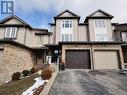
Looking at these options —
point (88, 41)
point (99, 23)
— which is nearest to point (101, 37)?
point (99, 23)

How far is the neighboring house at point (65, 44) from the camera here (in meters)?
20.4

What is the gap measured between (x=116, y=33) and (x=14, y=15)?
22656mm

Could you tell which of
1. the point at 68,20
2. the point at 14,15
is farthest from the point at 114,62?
the point at 14,15

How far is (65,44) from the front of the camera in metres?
23.0

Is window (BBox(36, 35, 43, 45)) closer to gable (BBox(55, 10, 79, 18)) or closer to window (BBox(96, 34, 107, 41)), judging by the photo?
gable (BBox(55, 10, 79, 18))

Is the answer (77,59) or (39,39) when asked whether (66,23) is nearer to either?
(39,39)

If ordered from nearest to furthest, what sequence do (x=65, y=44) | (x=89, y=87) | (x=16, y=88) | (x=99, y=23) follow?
(x=89, y=87) → (x=16, y=88) → (x=65, y=44) → (x=99, y=23)

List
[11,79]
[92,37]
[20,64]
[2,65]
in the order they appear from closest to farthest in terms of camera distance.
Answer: [2,65]
[11,79]
[20,64]
[92,37]

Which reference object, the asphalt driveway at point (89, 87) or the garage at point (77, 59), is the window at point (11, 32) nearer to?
the garage at point (77, 59)

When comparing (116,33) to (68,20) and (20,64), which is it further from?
(20,64)

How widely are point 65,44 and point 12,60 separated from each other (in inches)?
342

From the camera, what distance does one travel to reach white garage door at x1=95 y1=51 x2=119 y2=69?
2203 centimetres

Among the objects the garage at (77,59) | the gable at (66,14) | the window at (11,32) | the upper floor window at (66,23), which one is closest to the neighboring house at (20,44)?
the window at (11,32)

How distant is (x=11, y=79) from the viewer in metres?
18.1
